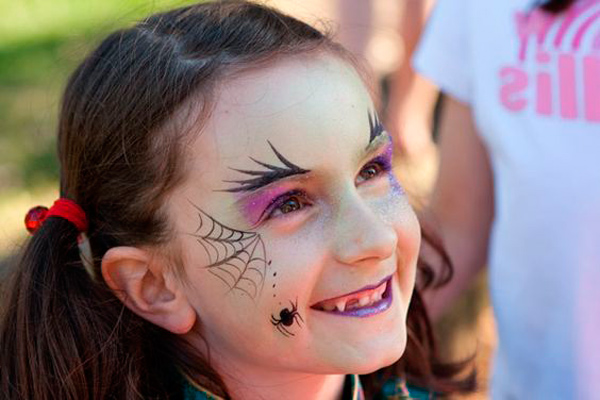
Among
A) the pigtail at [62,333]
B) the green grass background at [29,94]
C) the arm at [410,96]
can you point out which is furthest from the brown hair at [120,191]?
the arm at [410,96]

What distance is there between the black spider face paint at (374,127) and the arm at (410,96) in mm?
2268

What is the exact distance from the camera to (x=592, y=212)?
155 centimetres

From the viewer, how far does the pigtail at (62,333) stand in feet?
4.71

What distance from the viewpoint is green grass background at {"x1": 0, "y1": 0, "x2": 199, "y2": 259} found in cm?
335

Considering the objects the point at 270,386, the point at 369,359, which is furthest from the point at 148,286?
the point at 369,359

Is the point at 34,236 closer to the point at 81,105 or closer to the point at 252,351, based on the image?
the point at 81,105

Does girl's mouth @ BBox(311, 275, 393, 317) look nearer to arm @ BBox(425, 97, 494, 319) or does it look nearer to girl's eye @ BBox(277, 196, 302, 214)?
girl's eye @ BBox(277, 196, 302, 214)

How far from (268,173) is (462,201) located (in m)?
0.78

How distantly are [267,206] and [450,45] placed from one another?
0.72 meters

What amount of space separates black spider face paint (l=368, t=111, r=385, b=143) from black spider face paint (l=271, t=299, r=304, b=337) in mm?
276

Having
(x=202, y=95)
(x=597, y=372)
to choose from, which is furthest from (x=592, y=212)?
(x=202, y=95)

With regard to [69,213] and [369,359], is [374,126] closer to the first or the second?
[369,359]

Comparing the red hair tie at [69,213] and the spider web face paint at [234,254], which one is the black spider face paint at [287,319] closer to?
the spider web face paint at [234,254]

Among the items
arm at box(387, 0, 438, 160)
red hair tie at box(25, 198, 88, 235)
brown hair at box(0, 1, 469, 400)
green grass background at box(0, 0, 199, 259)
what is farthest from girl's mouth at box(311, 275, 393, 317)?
arm at box(387, 0, 438, 160)
